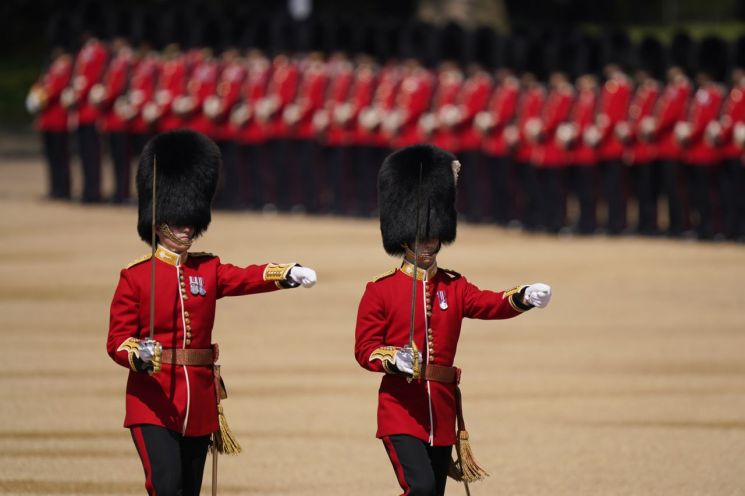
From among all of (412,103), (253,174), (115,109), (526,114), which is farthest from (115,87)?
(526,114)

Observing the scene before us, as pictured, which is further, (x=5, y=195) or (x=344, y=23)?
(x=5, y=195)

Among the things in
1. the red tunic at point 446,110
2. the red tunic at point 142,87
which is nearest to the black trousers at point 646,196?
the red tunic at point 446,110

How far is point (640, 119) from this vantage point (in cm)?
1340

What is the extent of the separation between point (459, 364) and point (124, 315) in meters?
3.74

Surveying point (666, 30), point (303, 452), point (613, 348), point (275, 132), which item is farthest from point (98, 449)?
point (666, 30)

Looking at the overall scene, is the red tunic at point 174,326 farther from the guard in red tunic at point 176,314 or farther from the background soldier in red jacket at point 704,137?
the background soldier in red jacket at point 704,137

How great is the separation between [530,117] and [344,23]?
2.28 m

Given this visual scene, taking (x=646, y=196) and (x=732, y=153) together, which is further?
(x=646, y=196)

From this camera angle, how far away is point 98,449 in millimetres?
6941

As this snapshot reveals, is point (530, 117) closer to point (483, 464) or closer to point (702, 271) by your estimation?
point (702, 271)

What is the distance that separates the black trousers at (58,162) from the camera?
15.8 m

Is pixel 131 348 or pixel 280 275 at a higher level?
pixel 280 275

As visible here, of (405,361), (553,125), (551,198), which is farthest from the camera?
(551,198)

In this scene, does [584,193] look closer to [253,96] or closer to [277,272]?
[253,96]
